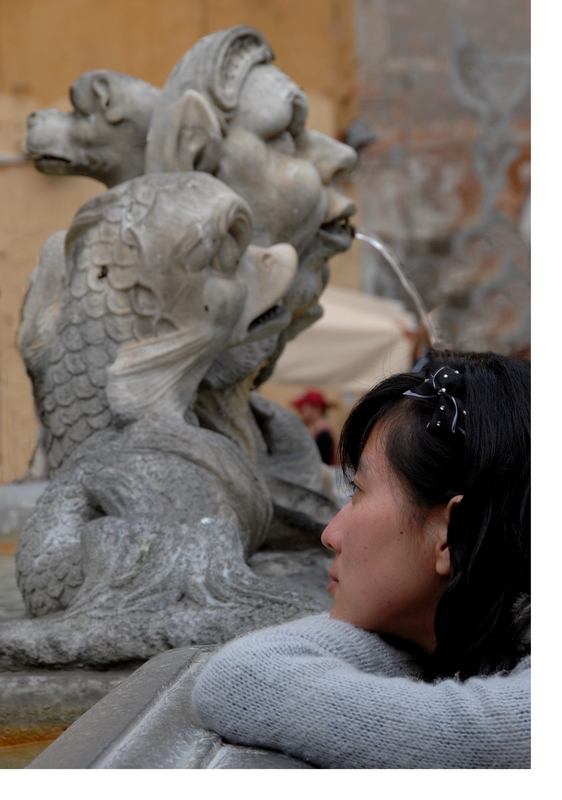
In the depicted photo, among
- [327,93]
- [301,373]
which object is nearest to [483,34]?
[327,93]

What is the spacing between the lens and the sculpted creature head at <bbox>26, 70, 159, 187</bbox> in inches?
116

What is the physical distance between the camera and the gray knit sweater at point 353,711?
0.99 m

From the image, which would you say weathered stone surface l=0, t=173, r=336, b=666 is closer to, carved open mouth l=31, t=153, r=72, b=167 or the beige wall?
carved open mouth l=31, t=153, r=72, b=167

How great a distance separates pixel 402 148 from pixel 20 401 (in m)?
10.6

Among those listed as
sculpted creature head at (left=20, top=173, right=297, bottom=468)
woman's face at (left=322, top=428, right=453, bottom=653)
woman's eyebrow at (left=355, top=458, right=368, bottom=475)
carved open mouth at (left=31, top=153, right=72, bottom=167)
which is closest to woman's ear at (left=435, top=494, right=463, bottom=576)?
woman's face at (left=322, top=428, right=453, bottom=653)

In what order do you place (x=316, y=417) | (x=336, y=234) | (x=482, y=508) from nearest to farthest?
(x=482, y=508) < (x=336, y=234) < (x=316, y=417)

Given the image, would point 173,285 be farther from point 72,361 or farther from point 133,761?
point 133,761

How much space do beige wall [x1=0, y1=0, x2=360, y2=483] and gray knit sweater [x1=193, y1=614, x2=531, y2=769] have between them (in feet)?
10.6

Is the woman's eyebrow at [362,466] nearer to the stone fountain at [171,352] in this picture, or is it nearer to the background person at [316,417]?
the stone fountain at [171,352]

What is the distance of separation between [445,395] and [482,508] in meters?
0.13

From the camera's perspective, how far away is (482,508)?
1.16 metres

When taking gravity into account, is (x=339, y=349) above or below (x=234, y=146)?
below

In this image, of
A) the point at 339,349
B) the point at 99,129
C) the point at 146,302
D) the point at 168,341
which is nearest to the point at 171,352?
the point at 168,341

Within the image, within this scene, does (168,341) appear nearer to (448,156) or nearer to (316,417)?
(316,417)
